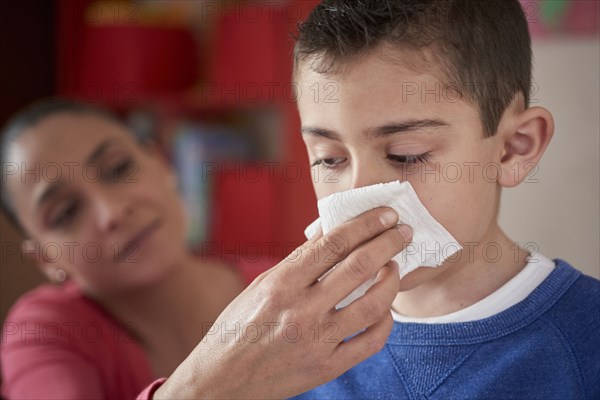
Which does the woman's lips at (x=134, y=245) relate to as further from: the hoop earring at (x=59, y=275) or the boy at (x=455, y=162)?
the boy at (x=455, y=162)

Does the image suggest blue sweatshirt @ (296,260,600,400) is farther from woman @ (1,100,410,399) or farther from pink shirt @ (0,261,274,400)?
pink shirt @ (0,261,274,400)

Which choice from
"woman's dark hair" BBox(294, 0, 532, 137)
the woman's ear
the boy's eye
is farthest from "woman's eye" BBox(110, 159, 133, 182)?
"woman's dark hair" BBox(294, 0, 532, 137)

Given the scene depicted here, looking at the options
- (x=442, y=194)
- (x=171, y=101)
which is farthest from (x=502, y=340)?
(x=171, y=101)

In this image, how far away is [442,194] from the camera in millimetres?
890

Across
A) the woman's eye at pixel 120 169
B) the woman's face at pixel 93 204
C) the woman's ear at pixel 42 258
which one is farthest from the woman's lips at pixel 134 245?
the woman's ear at pixel 42 258

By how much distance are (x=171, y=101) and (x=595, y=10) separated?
203 cm

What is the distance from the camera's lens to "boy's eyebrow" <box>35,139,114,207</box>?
1.54 m

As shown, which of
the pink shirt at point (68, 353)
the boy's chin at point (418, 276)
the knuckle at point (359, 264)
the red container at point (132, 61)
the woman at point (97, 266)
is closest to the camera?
the knuckle at point (359, 264)

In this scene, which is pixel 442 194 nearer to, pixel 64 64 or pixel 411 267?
pixel 411 267

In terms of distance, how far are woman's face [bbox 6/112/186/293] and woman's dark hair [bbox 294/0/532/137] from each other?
2.35 ft

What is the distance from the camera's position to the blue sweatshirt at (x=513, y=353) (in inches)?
35.6

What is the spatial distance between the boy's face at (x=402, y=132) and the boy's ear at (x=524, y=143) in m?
0.05

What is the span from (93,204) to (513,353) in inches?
37.7

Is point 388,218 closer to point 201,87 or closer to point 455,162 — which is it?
point 455,162
